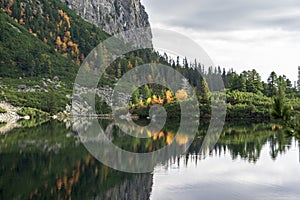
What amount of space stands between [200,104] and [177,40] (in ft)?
171

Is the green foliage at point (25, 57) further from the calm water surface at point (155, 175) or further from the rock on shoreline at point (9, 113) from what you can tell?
the calm water surface at point (155, 175)

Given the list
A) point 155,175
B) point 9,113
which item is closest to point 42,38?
point 9,113

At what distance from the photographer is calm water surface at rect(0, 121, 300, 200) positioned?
23.0m

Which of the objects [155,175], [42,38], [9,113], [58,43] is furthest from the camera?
[58,43]

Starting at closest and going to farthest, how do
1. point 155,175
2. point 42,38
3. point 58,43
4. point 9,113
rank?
point 155,175 → point 9,113 → point 42,38 → point 58,43

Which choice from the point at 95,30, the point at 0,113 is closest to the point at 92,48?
the point at 95,30

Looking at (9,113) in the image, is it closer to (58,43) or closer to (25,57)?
(25,57)

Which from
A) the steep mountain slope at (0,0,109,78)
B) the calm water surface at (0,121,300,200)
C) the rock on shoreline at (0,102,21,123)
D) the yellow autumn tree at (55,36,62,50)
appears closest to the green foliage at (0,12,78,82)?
the steep mountain slope at (0,0,109,78)

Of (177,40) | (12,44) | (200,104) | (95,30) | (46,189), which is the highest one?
(95,30)

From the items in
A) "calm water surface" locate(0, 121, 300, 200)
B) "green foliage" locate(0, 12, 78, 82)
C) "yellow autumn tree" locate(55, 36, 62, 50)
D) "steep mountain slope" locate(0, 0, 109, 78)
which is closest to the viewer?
"calm water surface" locate(0, 121, 300, 200)

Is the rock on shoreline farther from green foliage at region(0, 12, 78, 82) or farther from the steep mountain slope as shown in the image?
the steep mountain slope

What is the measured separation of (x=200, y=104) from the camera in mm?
96188

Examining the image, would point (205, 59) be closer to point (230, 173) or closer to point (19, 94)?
point (230, 173)

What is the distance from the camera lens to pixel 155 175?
2805cm
